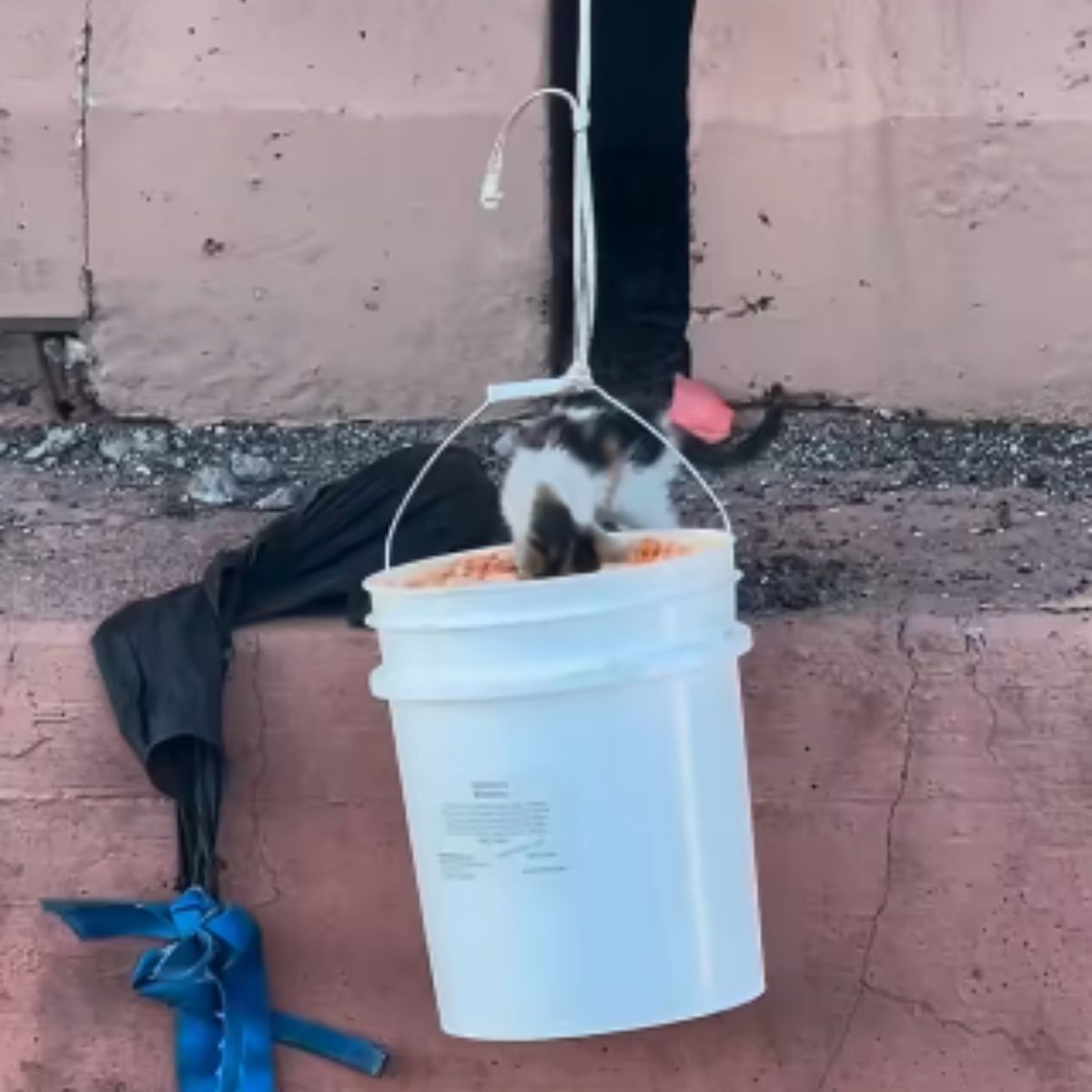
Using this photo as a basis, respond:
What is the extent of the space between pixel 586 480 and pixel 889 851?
0.45 m

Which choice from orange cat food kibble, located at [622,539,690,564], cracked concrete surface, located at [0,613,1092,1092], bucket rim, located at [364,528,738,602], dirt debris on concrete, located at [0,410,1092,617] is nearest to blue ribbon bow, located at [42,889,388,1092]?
cracked concrete surface, located at [0,613,1092,1092]

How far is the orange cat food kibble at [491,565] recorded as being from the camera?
176 cm

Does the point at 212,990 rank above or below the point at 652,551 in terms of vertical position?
below

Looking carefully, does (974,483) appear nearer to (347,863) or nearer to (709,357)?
(709,357)

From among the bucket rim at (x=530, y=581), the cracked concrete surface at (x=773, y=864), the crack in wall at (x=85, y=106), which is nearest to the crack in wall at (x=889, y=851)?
the cracked concrete surface at (x=773, y=864)

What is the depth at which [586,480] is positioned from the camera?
1997 millimetres

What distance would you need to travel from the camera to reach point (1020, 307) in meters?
2.32

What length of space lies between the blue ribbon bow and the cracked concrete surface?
0.02 metres

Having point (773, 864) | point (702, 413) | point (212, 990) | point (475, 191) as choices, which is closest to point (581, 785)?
point (773, 864)


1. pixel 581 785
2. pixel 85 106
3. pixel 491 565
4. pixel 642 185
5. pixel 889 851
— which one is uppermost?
pixel 85 106

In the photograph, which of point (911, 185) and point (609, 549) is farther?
point (911, 185)

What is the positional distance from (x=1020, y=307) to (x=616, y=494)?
22.8 inches

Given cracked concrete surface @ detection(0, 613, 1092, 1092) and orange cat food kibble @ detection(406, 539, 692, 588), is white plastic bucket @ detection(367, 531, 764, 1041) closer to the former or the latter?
orange cat food kibble @ detection(406, 539, 692, 588)

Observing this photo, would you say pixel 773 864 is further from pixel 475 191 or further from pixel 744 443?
pixel 475 191
